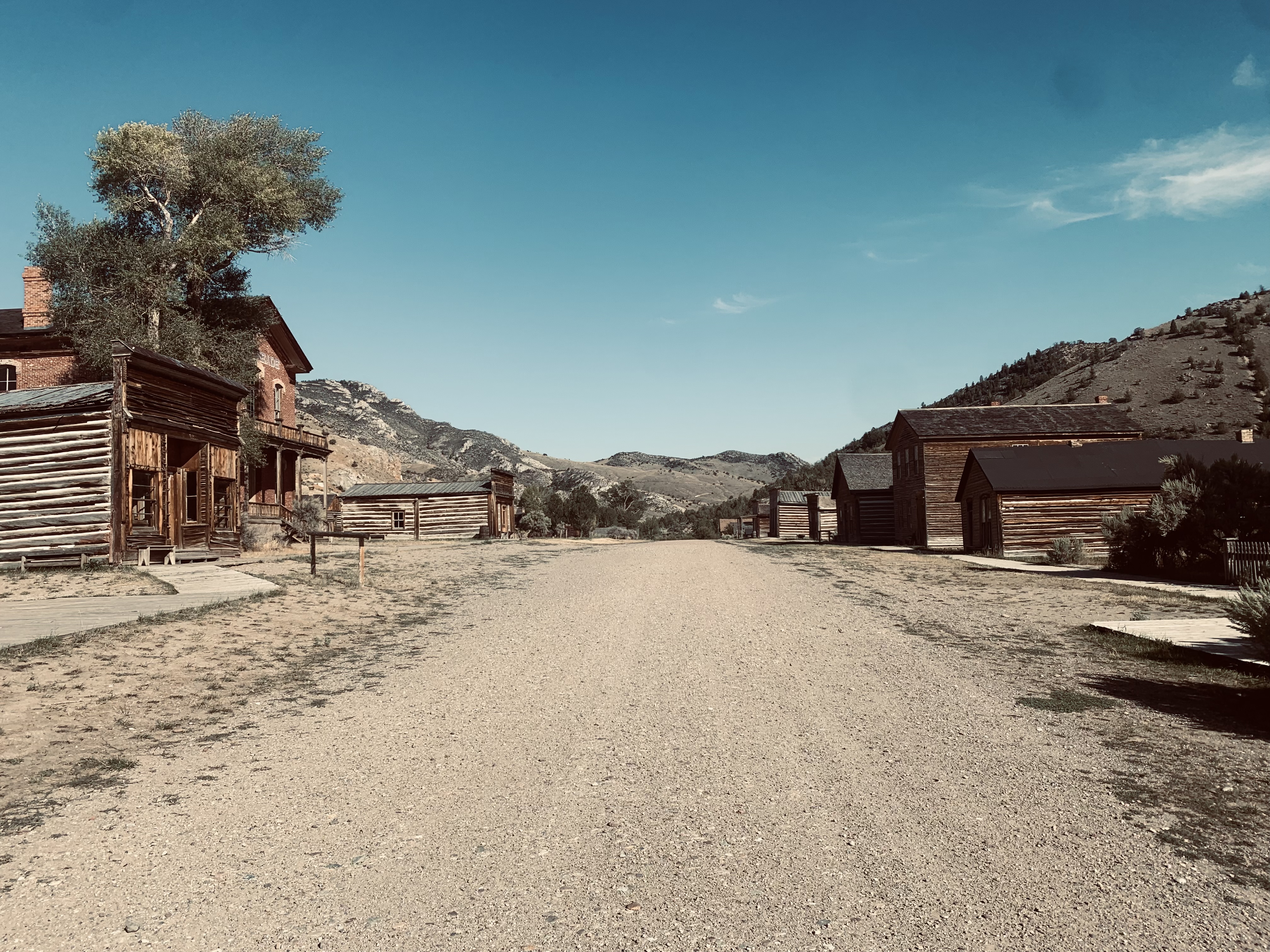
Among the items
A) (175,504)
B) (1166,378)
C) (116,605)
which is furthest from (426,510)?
(1166,378)

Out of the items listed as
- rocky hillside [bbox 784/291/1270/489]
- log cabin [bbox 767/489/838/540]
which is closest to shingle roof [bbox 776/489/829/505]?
log cabin [bbox 767/489/838/540]

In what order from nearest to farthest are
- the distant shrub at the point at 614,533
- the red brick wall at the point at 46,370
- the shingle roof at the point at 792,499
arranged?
the red brick wall at the point at 46,370 → the distant shrub at the point at 614,533 → the shingle roof at the point at 792,499

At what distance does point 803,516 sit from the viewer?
222 ft

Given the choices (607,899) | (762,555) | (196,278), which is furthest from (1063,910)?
(196,278)

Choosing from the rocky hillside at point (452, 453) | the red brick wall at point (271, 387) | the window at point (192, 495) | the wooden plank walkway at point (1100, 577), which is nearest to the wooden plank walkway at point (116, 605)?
the window at point (192, 495)

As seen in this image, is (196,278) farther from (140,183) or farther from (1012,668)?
(1012,668)

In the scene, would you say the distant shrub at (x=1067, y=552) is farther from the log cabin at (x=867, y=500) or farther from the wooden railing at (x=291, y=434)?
the wooden railing at (x=291, y=434)

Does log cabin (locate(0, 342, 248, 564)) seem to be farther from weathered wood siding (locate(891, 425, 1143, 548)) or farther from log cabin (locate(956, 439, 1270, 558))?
weathered wood siding (locate(891, 425, 1143, 548))

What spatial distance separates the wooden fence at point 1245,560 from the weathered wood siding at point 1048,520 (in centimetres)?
1249

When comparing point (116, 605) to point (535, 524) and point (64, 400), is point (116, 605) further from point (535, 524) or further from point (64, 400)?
point (535, 524)

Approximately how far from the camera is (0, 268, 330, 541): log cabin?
32.8 m

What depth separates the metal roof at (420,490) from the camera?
163 feet

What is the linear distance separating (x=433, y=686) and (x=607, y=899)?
507 centimetres

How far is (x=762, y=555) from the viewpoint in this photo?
31.9 m
